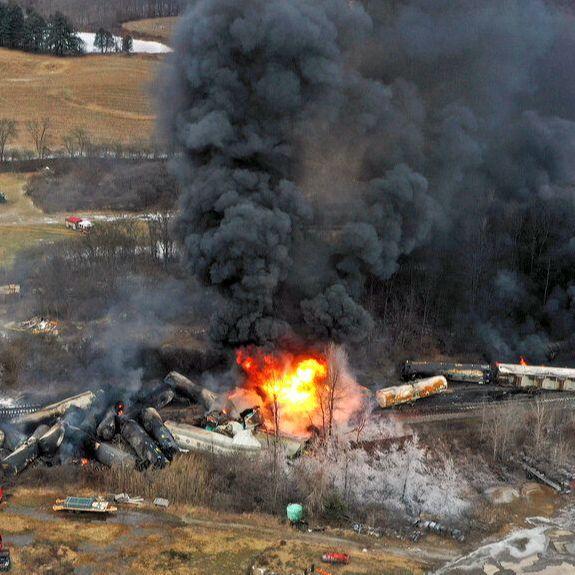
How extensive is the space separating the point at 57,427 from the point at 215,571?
496 inches

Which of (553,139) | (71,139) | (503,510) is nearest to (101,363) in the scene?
(503,510)

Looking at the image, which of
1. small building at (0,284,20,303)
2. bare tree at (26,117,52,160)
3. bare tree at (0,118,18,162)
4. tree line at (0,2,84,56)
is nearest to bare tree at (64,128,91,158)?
bare tree at (26,117,52,160)

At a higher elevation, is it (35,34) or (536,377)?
(35,34)

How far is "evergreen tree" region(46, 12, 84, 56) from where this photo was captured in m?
113

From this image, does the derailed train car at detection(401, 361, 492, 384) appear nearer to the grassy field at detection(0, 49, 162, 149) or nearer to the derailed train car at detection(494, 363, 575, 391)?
the derailed train car at detection(494, 363, 575, 391)

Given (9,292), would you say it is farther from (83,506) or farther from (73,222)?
(83,506)

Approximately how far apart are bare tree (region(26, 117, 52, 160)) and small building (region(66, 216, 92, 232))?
71.2 ft

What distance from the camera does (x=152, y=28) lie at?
13862 centimetres

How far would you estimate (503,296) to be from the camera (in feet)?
187

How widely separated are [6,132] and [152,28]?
5739 centimetres

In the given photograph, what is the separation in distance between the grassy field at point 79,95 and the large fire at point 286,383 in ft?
197

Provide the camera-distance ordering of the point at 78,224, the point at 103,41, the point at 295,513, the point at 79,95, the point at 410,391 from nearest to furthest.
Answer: the point at 295,513
the point at 410,391
the point at 78,224
the point at 79,95
the point at 103,41

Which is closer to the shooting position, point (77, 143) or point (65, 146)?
point (65, 146)

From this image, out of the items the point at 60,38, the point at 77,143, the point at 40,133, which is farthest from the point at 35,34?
the point at 77,143
